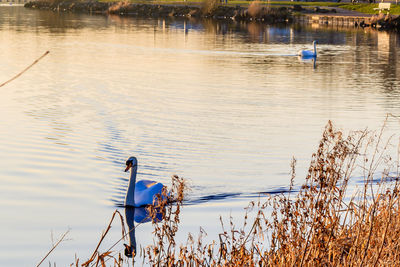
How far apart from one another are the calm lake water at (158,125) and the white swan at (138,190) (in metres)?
0.51

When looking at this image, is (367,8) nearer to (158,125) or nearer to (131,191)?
(158,125)

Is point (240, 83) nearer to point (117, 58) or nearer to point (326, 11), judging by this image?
point (117, 58)

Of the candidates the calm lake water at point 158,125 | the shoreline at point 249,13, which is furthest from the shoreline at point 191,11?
the calm lake water at point 158,125

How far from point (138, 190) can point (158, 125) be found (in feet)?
22.8

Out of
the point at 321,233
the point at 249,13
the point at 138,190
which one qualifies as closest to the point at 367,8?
Answer: the point at 249,13

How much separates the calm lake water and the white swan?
51 cm

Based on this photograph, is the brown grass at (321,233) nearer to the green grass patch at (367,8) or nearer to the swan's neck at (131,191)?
the swan's neck at (131,191)

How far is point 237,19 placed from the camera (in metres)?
79.1

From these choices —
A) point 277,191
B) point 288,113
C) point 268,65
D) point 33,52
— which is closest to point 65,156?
point 277,191

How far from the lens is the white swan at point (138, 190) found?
11.5 m

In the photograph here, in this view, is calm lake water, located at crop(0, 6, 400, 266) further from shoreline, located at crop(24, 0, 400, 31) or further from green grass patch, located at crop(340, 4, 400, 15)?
green grass patch, located at crop(340, 4, 400, 15)

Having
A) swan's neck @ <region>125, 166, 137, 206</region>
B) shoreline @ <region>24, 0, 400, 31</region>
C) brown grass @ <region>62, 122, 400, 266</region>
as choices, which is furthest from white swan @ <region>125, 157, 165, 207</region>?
shoreline @ <region>24, 0, 400, 31</region>

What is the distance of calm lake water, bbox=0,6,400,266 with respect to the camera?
1187 centimetres

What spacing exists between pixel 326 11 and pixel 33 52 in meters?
50.4
